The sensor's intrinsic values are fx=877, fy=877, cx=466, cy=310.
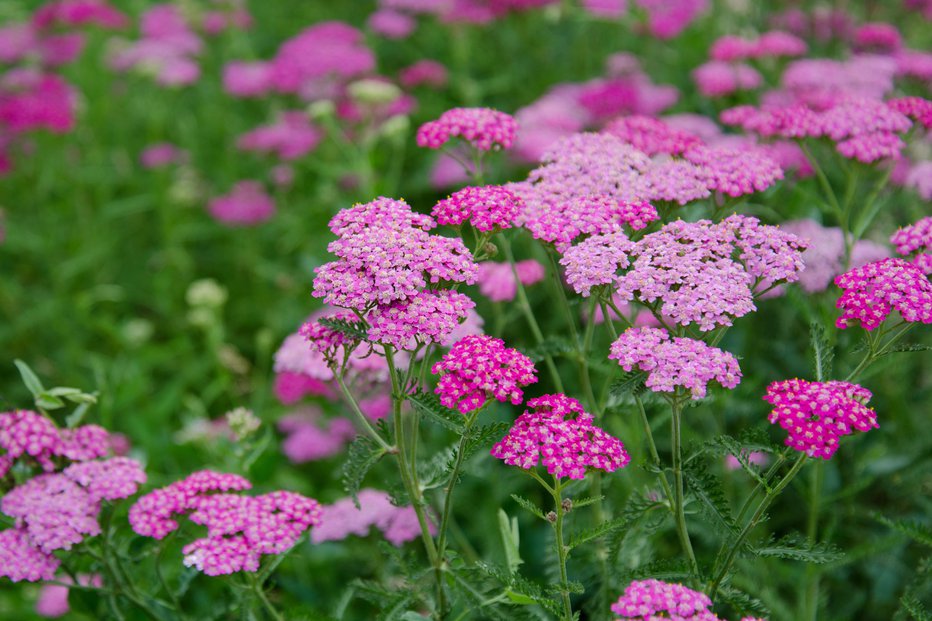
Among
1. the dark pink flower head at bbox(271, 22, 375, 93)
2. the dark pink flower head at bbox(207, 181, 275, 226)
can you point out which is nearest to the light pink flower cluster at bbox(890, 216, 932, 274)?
the dark pink flower head at bbox(271, 22, 375, 93)

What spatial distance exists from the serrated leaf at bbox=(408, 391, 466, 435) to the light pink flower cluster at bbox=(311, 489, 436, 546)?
868 mm

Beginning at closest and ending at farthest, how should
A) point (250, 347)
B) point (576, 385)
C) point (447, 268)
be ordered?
point (447, 268) → point (576, 385) → point (250, 347)

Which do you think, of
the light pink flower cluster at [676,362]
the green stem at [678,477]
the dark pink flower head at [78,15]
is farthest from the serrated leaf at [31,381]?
the dark pink flower head at [78,15]

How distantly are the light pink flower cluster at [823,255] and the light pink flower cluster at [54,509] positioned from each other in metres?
2.21

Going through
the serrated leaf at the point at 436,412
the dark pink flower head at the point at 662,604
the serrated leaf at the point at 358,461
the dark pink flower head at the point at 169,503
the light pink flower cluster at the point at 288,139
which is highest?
the serrated leaf at the point at 436,412

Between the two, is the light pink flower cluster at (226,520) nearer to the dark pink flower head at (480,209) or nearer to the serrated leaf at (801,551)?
the dark pink flower head at (480,209)

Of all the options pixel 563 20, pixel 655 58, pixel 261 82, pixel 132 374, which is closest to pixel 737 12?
pixel 655 58

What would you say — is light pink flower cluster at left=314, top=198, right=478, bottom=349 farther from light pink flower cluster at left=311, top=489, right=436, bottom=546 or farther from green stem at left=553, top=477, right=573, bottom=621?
light pink flower cluster at left=311, top=489, right=436, bottom=546

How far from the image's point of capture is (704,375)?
192 cm

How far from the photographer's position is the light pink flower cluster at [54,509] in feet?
7.34

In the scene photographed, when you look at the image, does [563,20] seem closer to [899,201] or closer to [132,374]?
[899,201]

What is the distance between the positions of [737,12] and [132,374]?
4.50m

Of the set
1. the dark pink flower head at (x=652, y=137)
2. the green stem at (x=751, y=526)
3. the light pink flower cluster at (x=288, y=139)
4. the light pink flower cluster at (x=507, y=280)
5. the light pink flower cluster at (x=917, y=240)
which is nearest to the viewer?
the green stem at (x=751, y=526)

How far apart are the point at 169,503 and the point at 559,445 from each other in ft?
3.50
